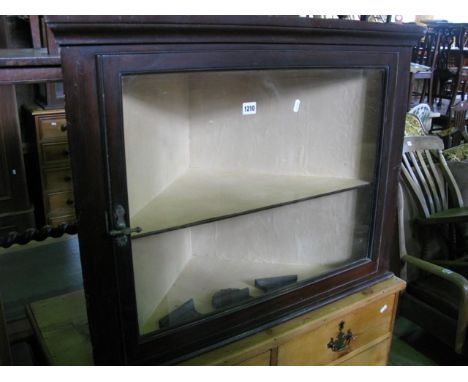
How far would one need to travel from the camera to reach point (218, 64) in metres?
0.67

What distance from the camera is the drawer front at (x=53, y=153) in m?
2.26

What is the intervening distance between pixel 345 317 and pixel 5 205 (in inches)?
73.5

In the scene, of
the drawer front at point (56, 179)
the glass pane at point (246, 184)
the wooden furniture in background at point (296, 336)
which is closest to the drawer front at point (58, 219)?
the drawer front at point (56, 179)

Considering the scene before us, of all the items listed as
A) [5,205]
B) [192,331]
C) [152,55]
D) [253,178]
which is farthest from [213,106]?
[5,205]

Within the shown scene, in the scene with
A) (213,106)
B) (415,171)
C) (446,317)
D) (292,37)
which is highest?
(292,37)

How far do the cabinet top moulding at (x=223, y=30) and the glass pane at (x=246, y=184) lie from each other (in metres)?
0.07

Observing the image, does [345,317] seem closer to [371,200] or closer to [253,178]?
[371,200]

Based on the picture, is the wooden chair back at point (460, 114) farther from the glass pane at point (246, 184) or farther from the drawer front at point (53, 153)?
the drawer front at point (53, 153)

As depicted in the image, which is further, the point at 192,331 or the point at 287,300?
the point at 287,300

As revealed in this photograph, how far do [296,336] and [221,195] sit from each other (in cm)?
32

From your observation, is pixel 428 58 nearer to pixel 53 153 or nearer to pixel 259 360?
pixel 53 153

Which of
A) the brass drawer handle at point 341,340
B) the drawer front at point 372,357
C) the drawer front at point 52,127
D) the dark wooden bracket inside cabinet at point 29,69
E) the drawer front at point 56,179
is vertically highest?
the dark wooden bracket inside cabinet at point 29,69

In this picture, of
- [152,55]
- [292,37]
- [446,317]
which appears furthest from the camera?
[446,317]

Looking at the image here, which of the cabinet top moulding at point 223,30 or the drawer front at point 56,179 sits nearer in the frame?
the cabinet top moulding at point 223,30
